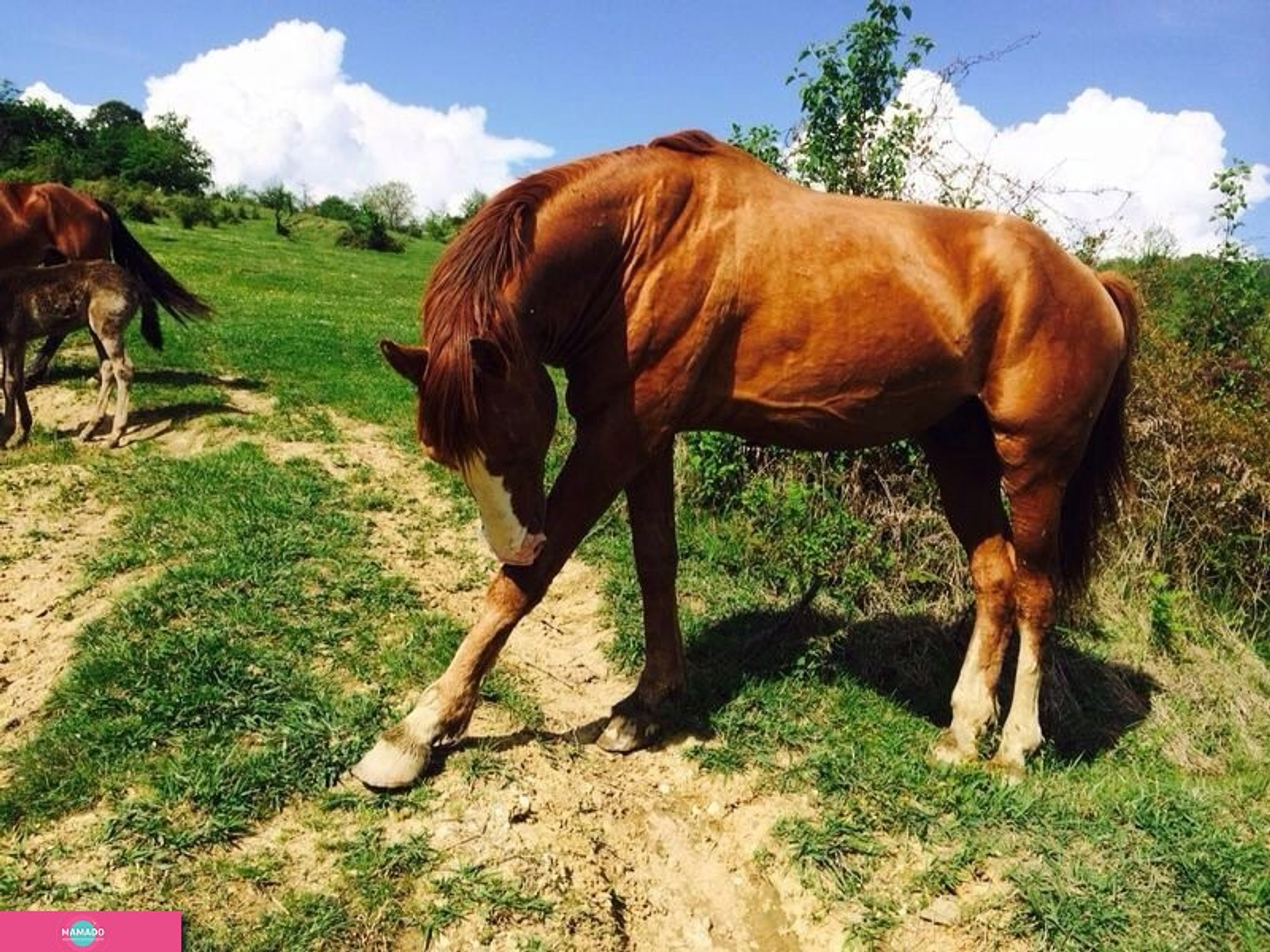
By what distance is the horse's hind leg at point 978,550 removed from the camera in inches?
149

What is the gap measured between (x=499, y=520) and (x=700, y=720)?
156cm

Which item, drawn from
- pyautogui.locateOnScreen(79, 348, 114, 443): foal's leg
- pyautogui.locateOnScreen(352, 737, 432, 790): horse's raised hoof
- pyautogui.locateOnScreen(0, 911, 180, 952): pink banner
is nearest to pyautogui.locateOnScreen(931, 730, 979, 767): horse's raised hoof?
pyautogui.locateOnScreen(352, 737, 432, 790): horse's raised hoof

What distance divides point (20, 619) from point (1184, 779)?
18.9 feet

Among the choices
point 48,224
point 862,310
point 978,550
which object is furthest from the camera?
point 48,224

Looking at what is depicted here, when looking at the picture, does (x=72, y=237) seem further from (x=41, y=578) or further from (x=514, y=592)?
(x=514, y=592)

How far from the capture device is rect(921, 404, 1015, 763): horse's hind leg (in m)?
3.79

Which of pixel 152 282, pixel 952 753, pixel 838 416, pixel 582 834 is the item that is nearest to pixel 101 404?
pixel 152 282

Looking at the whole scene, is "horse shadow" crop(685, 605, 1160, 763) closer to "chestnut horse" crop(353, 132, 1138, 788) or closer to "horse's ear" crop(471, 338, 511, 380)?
"chestnut horse" crop(353, 132, 1138, 788)

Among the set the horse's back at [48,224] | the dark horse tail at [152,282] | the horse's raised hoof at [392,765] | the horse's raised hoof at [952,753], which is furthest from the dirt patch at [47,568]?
the horse's raised hoof at [952,753]

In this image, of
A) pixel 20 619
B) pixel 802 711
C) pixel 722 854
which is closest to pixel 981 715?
pixel 802 711

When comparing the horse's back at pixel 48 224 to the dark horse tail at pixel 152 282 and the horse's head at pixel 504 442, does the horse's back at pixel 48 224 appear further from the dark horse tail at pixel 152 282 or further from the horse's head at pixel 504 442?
the horse's head at pixel 504 442

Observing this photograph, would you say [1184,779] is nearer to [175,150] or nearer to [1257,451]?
[1257,451]

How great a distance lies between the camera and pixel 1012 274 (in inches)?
133

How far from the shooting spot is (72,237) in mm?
9172
